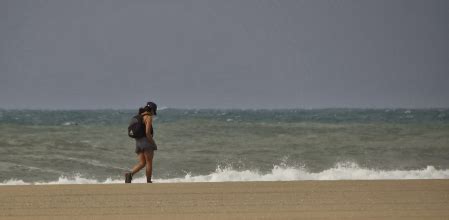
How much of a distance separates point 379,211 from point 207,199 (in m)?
2.06

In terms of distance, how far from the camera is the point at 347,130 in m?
28.8

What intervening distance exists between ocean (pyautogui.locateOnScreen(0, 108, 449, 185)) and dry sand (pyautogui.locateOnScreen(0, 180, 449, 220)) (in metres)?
4.18

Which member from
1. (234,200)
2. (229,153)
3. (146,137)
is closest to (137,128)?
(146,137)

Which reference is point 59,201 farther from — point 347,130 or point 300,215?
point 347,130

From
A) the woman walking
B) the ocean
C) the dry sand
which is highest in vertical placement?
the ocean

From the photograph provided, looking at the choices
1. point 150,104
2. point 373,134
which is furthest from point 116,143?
point 150,104

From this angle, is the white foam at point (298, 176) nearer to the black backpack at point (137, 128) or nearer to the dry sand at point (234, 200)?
the black backpack at point (137, 128)

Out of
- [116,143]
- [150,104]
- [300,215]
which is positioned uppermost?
[116,143]

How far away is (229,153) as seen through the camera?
22.2 m

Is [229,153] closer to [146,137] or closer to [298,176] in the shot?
[298,176]

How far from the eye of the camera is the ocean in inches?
707

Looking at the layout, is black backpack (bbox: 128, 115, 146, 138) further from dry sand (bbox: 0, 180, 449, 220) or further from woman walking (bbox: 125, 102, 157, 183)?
dry sand (bbox: 0, 180, 449, 220)

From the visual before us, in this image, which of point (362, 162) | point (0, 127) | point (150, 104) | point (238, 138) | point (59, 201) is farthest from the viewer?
point (0, 127)

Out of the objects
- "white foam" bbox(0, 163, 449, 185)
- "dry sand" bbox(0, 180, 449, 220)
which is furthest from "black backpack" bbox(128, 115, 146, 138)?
"white foam" bbox(0, 163, 449, 185)
